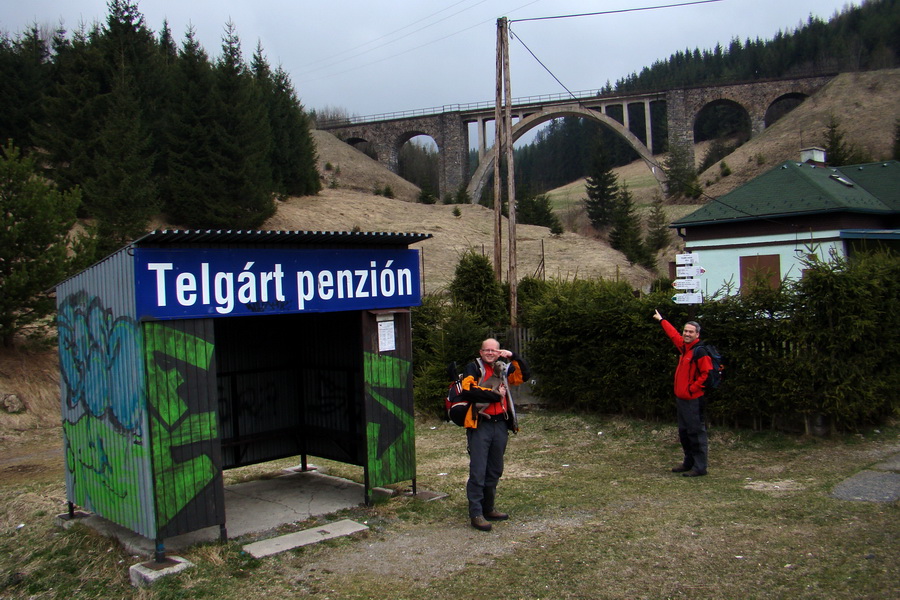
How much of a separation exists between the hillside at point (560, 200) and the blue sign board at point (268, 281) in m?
20.6

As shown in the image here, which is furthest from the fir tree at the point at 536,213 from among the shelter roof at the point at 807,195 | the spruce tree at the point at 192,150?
the shelter roof at the point at 807,195

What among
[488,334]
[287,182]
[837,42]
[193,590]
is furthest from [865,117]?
[193,590]

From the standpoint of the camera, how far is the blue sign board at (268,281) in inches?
233

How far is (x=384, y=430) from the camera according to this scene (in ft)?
24.6

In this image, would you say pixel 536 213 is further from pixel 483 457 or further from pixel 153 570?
pixel 153 570

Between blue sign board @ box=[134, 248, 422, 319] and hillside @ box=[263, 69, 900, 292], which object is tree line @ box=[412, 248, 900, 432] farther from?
hillside @ box=[263, 69, 900, 292]

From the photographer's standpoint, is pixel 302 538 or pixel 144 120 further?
pixel 144 120

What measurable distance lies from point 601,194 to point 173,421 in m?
62.5

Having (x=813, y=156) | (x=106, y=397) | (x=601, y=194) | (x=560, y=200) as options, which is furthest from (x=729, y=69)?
(x=106, y=397)

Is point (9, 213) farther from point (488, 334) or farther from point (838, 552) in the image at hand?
point (838, 552)

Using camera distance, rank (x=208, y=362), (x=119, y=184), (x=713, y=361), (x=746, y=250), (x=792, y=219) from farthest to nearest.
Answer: (x=119, y=184) → (x=746, y=250) → (x=792, y=219) → (x=713, y=361) → (x=208, y=362)

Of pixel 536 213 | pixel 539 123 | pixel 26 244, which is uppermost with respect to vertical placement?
pixel 539 123

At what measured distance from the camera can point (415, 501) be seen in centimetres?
765

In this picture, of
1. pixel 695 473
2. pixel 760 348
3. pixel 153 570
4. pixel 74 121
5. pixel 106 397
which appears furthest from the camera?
pixel 74 121
